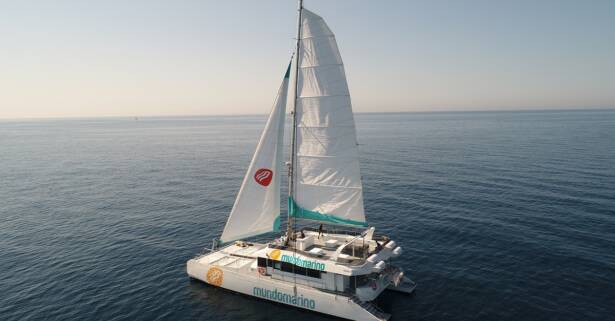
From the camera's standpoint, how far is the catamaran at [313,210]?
24906mm

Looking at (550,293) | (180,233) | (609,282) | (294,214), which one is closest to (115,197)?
(180,233)

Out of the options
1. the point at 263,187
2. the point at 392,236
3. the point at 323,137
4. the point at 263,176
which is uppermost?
the point at 323,137

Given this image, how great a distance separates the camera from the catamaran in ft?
81.7

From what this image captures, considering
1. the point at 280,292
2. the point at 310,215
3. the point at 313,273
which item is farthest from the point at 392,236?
the point at 280,292

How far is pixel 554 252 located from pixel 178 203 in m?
48.5

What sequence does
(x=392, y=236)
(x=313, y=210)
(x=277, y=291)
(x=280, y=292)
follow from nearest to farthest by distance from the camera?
1. (x=280, y=292)
2. (x=277, y=291)
3. (x=313, y=210)
4. (x=392, y=236)

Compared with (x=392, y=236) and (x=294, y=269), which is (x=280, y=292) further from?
(x=392, y=236)

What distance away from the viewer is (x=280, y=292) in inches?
1059

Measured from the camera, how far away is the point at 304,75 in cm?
2561

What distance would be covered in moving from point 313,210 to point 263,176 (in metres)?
5.13

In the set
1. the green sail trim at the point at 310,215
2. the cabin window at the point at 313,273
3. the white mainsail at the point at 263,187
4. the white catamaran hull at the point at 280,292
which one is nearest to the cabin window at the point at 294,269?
the cabin window at the point at 313,273

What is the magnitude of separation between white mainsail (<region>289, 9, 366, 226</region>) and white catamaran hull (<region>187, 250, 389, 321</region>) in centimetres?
559

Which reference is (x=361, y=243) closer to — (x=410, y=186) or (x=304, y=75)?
(x=304, y=75)

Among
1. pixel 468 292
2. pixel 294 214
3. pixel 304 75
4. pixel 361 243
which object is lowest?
pixel 468 292
